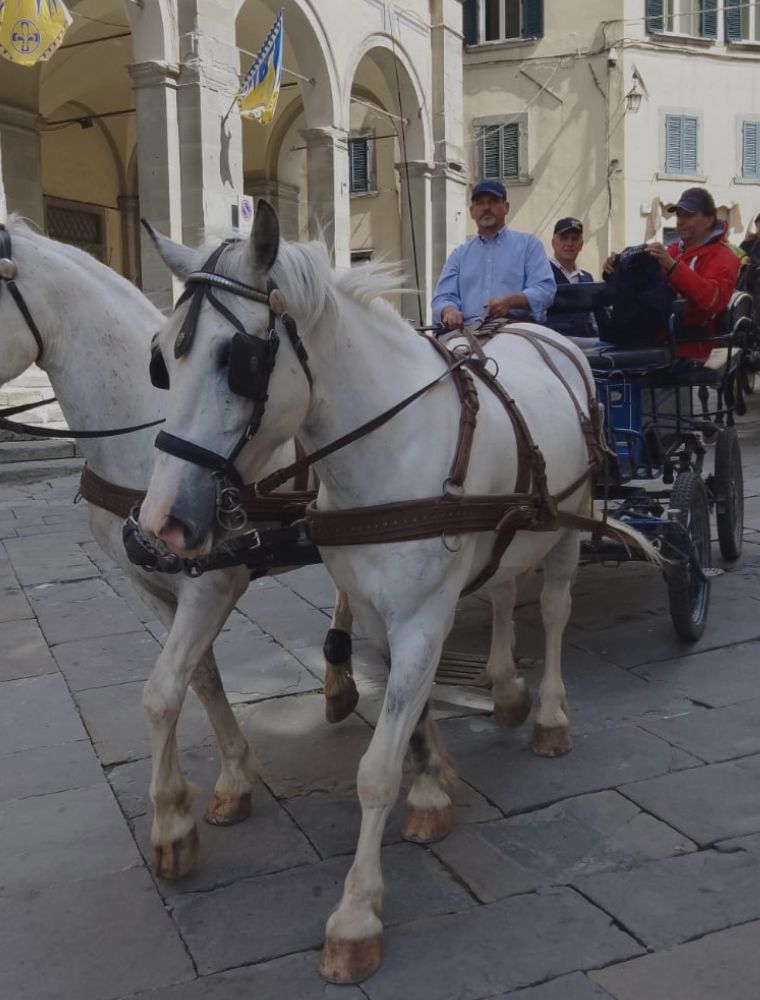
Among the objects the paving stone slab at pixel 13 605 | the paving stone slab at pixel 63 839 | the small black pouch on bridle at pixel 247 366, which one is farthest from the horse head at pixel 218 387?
the paving stone slab at pixel 13 605

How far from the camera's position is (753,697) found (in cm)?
409

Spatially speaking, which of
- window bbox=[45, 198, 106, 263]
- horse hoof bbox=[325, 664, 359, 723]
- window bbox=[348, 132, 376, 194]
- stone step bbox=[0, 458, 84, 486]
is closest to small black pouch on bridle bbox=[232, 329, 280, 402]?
horse hoof bbox=[325, 664, 359, 723]

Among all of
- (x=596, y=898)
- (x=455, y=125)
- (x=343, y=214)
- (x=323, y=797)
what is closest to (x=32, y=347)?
(x=323, y=797)

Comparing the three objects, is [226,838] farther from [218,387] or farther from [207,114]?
[207,114]

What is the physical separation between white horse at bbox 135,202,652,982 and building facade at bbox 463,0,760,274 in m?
20.6

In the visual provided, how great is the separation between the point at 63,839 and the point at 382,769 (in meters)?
1.33

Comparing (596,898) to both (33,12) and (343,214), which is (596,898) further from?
(343,214)

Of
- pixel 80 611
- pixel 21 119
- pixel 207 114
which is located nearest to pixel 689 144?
pixel 207 114

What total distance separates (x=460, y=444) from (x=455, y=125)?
1577 centimetres

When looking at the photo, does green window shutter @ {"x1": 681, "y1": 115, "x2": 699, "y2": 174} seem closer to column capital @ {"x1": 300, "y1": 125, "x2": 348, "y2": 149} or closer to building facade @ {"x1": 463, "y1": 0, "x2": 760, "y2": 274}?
building facade @ {"x1": 463, "y1": 0, "x2": 760, "y2": 274}

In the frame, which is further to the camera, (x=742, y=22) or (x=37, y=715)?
(x=742, y=22)

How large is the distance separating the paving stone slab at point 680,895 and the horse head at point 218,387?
4.91 ft

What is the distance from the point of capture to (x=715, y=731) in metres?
3.78

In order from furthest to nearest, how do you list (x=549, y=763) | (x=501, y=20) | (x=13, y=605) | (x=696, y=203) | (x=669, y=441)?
(x=501, y=20) < (x=13, y=605) < (x=669, y=441) < (x=696, y=203) < (x=549, y=763)
